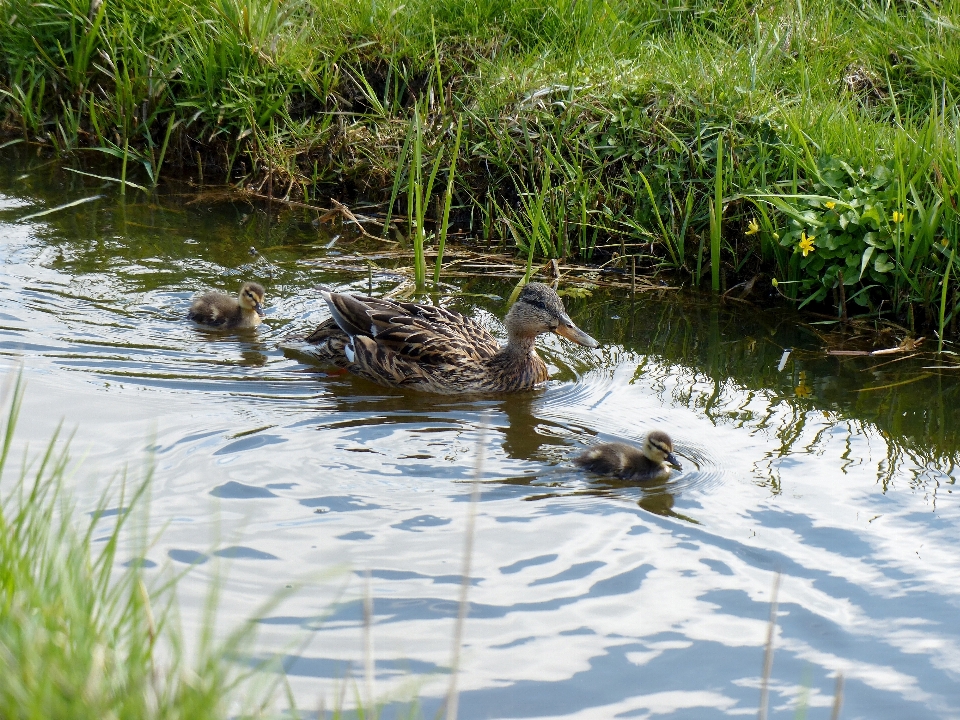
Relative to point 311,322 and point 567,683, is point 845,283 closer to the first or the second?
point 311,322

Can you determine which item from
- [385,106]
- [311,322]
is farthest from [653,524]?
[385,106]

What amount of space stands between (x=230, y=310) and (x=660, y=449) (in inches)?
109

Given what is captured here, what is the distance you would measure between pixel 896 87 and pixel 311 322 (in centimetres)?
454

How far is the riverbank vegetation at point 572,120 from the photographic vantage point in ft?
22.2

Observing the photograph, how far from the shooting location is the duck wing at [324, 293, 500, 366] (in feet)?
19.8

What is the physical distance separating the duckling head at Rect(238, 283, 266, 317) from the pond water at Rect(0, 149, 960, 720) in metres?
0.16

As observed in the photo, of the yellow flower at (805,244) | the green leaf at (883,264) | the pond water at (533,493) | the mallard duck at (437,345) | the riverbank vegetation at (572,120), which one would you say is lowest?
the pond water at (533,493)

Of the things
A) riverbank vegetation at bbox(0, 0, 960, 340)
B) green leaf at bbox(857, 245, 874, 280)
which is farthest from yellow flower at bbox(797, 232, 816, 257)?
green leaf at bbox(857, 245, 874, 280)

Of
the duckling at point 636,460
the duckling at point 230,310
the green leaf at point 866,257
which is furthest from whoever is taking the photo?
the green leaf at point 866,257

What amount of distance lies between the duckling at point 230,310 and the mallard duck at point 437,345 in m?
0.44

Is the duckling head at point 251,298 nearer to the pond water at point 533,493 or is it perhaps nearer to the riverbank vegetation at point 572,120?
the pond water at point 533,493

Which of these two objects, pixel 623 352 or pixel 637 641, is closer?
pixel 637 641

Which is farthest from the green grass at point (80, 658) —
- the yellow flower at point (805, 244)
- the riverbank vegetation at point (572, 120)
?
the yellow flower at point (805, 244)

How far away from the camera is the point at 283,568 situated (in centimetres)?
383
